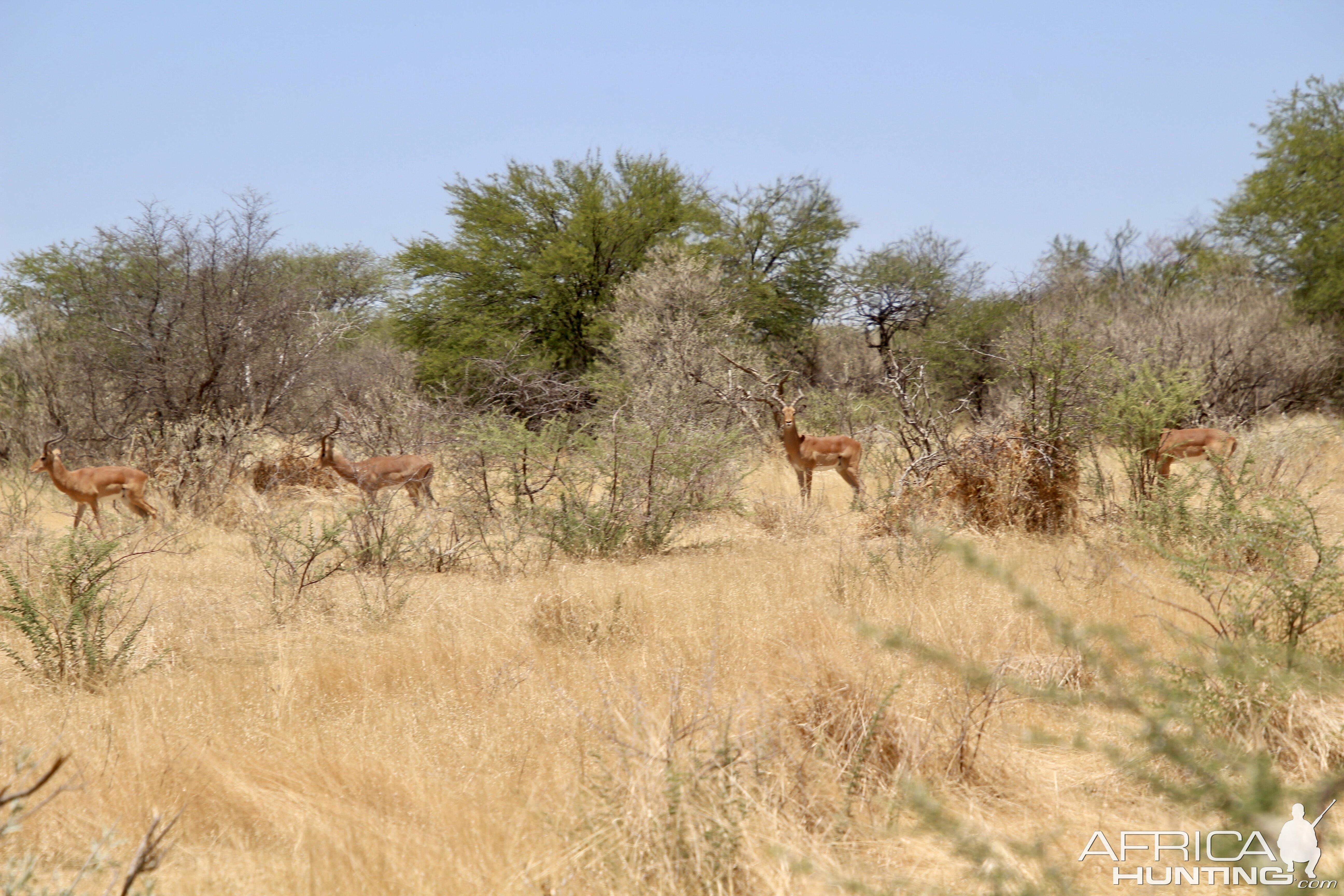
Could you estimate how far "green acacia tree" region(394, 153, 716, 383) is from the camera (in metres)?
19.4

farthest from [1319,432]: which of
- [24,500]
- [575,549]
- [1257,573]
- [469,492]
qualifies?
[24,500]

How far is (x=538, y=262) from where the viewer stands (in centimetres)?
1959

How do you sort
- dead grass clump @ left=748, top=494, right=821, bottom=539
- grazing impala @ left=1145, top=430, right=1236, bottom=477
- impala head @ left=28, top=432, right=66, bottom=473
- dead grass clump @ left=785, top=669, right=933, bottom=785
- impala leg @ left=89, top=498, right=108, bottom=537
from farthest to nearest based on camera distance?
impala head @ left=28, top=432, right=66, bottom=473
grazing impala @ left=1145, top=430, right=1236, bottom=477
dead grass clump @ left=748, top=494, right=821, bottom=539
impala leg @ left=89, top=498, right=108, bottom=537
dead grass clump @ left=785, top=669, right=933, bottom=785

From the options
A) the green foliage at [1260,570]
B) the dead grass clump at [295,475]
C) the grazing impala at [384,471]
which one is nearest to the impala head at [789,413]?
the grazing impala at [384,471]

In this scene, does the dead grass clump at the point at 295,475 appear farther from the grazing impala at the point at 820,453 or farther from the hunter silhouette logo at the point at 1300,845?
the hunter silhouette logo at the point at 1300,845

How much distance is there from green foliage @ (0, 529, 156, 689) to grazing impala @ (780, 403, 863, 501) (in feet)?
23.6

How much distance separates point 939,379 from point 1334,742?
18.9m

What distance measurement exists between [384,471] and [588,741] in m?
7.01

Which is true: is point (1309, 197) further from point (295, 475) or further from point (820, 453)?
point (295, 475)

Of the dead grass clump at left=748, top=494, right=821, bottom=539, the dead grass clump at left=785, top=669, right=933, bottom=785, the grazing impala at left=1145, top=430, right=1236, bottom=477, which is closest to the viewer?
the dead grass clump at left=785, top=669, right=933, bottom=785

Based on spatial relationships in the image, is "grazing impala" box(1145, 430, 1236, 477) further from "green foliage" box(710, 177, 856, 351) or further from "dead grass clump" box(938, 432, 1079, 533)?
"green foliage" box(710, 177, 856, 351)

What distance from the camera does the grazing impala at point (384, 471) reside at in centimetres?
974
